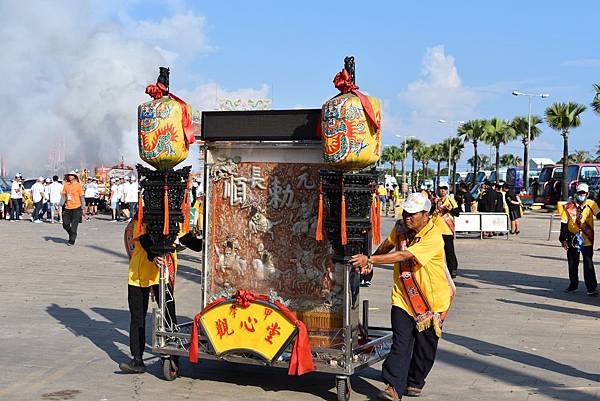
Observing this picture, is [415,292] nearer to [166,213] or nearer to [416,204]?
[416,204]

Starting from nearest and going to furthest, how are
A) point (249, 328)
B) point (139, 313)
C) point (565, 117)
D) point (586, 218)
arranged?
point (249, 328), point (139, 313), point (586, 218), point (565, 117)

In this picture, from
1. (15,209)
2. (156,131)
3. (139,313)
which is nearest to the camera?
(156,131)

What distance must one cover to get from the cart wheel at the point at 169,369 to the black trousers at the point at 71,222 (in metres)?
14.6

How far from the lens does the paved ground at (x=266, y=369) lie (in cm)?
734

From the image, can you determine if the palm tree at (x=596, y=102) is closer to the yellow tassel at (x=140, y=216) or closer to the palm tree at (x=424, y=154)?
the yellow tassel at (x=140, y=216)

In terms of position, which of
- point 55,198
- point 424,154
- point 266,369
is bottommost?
point 266,369

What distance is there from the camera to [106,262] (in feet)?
57.5

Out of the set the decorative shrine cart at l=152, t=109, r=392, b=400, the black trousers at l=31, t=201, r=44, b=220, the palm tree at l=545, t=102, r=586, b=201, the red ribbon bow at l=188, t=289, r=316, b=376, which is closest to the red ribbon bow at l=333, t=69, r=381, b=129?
the decorative shrine cart at l=152, t=109, r=392, b=400

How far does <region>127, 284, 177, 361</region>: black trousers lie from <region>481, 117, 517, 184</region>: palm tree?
71591 millimetres

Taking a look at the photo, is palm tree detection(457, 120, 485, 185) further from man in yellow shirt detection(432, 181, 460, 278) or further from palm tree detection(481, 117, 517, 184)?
man in yellow shirt detection(432, 181, 460, 278)

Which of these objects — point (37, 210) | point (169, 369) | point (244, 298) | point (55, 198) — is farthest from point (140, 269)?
point (37, 210)

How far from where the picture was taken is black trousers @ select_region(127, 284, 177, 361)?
7836 millimetres

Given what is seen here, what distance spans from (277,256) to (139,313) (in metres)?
1.39

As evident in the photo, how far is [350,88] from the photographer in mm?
6801
